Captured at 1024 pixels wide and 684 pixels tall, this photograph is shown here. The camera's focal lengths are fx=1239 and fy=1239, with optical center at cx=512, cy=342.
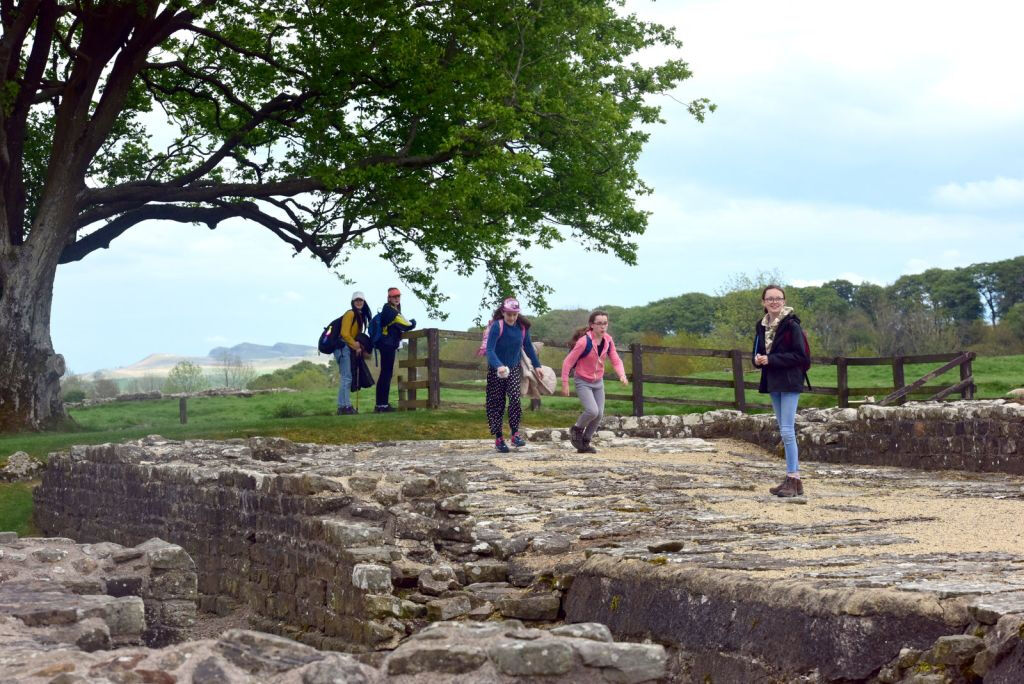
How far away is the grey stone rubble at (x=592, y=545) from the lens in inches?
258

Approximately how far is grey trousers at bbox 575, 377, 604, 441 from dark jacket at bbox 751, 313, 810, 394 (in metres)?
3.02

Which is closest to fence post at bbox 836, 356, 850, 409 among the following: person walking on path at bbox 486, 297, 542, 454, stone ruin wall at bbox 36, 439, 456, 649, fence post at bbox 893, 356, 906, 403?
fence post at bbox 893, 356, 906, 403

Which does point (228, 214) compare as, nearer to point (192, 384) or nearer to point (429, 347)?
point (429, 347)

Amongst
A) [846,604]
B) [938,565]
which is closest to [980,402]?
[938,565]

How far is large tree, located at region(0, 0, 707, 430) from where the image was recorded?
23188 millimetres

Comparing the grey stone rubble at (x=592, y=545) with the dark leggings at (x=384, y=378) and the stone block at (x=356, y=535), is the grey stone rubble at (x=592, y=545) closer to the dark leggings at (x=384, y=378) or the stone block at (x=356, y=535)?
the stone block at (x=356, y=535)

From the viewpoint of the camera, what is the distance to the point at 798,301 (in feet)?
211

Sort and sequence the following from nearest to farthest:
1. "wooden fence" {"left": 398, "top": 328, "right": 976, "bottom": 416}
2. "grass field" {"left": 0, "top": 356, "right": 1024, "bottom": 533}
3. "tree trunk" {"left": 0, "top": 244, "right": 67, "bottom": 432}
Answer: "grass field" {"left": 0, "top": 356, "right": 1024, "bottom": 533} < "tree trunk" {"left": 0, "top": 244, "right": 67, "bottom": 432} < "wooden fence" {"left": 398, "top": 328, "right": 976, "bottom": 416}

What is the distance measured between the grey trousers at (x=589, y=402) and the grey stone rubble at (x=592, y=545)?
1.49 feet

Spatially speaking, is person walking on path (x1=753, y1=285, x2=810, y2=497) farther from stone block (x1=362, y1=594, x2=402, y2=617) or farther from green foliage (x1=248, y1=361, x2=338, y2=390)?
green foliage (x1=248, y1=361, x2=338, y2=390)

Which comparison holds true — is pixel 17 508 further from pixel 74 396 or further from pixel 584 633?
pixel 74 396

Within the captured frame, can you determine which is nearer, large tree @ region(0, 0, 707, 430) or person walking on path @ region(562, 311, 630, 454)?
person walking on path @ region(562, 311, 630, 454)

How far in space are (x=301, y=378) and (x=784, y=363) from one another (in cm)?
3660

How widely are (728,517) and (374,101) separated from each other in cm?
1776
